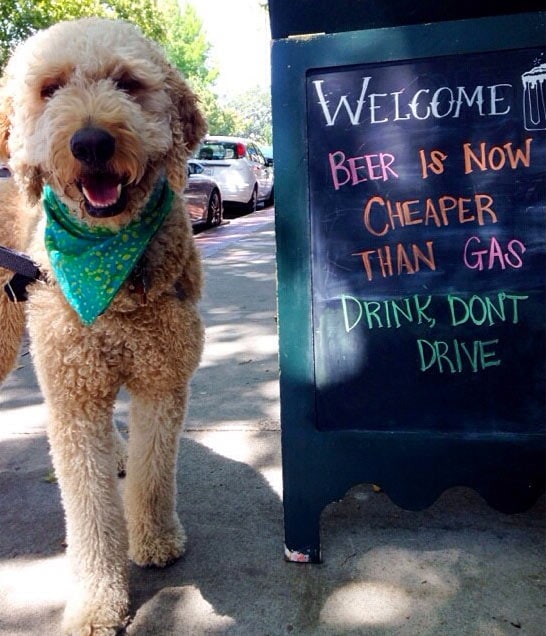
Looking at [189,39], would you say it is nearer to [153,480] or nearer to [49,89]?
[49,89]

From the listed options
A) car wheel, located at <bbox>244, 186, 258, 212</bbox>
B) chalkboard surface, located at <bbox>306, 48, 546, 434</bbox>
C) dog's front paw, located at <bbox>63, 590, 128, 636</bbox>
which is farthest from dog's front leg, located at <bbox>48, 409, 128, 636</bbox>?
car wheel, located at <bbox>244, 186, 258, 212</bbox>

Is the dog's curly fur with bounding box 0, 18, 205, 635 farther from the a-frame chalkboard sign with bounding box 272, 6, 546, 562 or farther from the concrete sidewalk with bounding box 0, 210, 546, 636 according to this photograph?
the a-frame chalkboard sign with bounding box 272, 6, 546, 562

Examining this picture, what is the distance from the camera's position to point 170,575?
2400mm

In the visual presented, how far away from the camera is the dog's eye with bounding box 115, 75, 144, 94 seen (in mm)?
2131

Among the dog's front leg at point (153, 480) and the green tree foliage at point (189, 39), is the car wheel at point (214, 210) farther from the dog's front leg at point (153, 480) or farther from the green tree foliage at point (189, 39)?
the green tree foliage at point (189, 39)

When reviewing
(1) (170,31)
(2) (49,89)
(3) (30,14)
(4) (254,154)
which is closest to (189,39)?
(1) (170,31)

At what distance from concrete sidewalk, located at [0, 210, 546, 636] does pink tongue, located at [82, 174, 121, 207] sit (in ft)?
4.40

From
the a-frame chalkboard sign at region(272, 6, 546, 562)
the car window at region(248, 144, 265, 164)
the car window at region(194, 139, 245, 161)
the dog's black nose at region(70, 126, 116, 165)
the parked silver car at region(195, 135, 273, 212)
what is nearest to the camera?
the dog's black nose at region(70, 126, 116, 165)

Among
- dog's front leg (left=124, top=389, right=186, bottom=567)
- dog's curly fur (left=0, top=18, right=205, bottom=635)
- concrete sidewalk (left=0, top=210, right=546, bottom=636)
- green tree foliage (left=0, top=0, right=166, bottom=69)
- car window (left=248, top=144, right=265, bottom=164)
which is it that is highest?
green tree foliage (left=0, top=0, right=166, bottom=69)

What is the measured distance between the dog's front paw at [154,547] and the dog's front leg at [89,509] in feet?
0.69

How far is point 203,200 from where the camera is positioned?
1233 cm

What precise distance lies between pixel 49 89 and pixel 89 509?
4.46 ft

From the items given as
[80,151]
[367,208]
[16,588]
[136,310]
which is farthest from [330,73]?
[16,588]

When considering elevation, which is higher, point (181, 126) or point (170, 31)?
point (170, 31)
